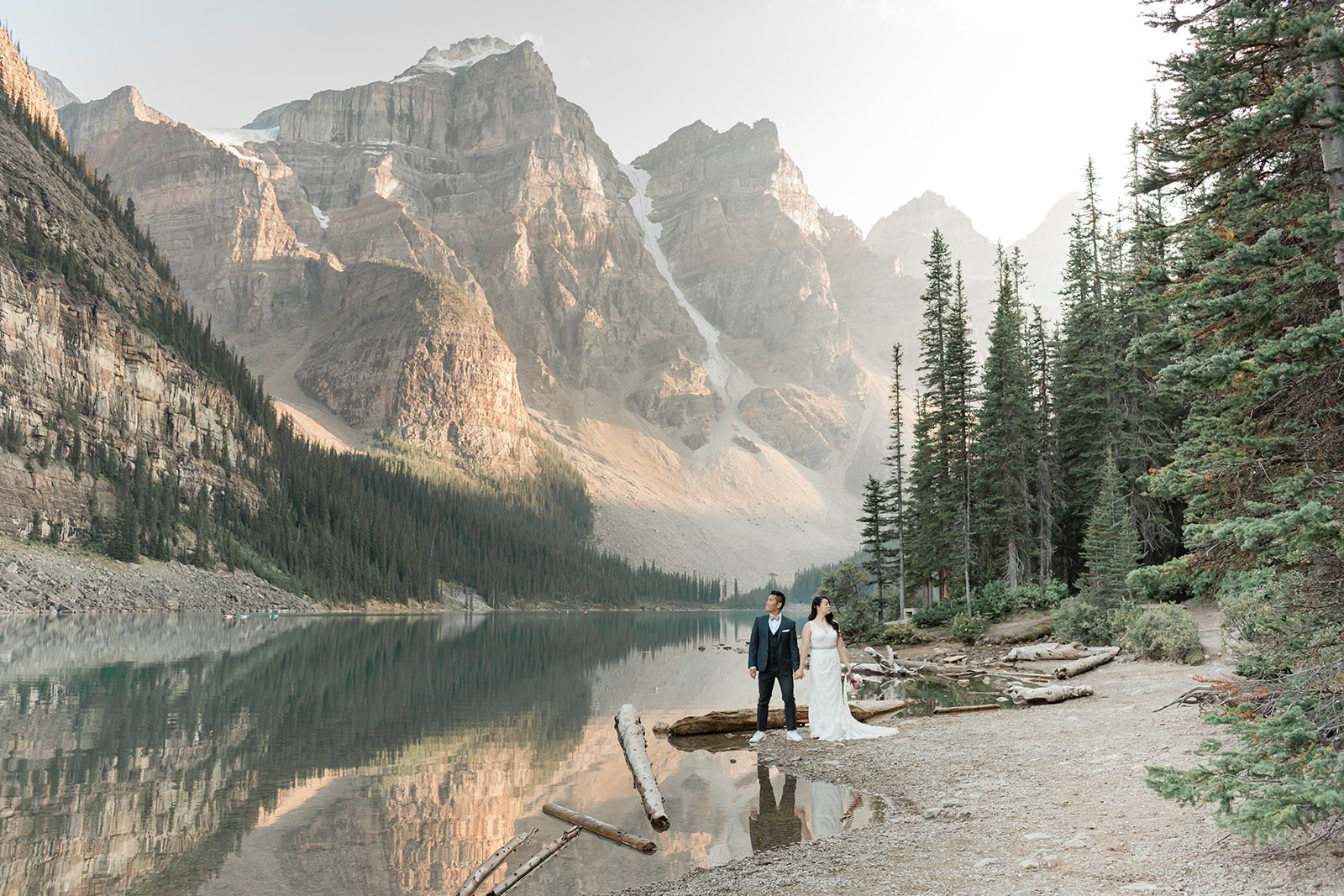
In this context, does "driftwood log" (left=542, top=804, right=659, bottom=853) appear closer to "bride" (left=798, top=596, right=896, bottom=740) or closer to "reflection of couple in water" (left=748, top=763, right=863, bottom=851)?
"reflection of couple in water" (left=748, top=763, right=863, bottom=851)

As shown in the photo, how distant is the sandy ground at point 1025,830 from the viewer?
21.0 ft

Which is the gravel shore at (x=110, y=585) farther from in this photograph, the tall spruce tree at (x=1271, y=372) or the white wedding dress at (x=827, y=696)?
the tall spruce tree at (x=1271, y=372)

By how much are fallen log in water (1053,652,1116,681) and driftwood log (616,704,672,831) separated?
14959 mm

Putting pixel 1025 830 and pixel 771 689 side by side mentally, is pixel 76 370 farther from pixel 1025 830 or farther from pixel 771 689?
pixel 1025 830

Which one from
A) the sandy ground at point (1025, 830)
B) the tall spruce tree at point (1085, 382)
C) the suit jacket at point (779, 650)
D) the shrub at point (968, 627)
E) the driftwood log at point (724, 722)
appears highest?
the tall spruce tree at point (1085, 382)

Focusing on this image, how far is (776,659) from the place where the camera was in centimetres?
1539

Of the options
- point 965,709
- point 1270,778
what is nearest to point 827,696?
point 965,709

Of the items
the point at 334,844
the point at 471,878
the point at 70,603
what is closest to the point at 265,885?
the point at 334,844

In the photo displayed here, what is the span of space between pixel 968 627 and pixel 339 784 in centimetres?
3496

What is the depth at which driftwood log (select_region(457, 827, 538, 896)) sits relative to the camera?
309 inches

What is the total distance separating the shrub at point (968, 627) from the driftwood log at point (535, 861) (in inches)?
1348

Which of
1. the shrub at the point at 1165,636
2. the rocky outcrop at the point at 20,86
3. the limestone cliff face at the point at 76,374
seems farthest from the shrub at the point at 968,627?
the rocky outcrop at the point at 20,86

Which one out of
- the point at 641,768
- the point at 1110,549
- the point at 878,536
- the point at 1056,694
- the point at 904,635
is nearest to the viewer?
the point at 641,768

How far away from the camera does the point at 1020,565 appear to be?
48.0 meters
